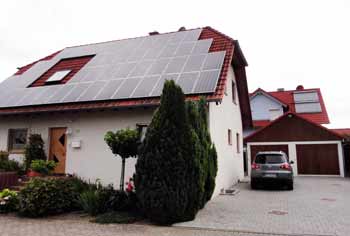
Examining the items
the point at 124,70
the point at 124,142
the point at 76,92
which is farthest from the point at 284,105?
the point at 124,142

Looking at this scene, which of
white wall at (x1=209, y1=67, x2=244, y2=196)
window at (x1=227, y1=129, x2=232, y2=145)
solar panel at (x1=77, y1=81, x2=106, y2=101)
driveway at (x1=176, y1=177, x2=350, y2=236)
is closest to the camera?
driveway at (x1=176, y1=177, x2=350, y2=236)

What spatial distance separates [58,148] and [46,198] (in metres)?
3.44

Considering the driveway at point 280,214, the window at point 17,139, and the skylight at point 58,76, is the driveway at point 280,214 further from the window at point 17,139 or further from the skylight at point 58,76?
the skylight at point 58,76

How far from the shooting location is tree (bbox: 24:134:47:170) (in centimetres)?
998

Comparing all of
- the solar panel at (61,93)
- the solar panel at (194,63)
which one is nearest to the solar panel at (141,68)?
the solar panel at (194,63)

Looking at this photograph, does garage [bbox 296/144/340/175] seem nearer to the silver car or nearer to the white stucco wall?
the silver car

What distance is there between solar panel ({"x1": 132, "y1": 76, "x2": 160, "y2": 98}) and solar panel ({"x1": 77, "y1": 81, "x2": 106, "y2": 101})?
163cm

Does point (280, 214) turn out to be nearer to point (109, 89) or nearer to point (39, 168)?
point (109, 89)

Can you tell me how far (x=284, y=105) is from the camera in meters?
26.1

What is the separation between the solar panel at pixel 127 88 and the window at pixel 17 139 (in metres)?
4.58

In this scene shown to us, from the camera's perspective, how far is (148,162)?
6605 millimetres

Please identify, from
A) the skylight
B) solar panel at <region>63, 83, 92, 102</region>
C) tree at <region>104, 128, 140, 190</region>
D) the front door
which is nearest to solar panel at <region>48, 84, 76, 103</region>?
solar panel at <region>63, 83, 92, 102</region>

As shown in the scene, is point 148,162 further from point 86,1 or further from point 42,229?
→ point 86,1

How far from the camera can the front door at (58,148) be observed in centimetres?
1030
